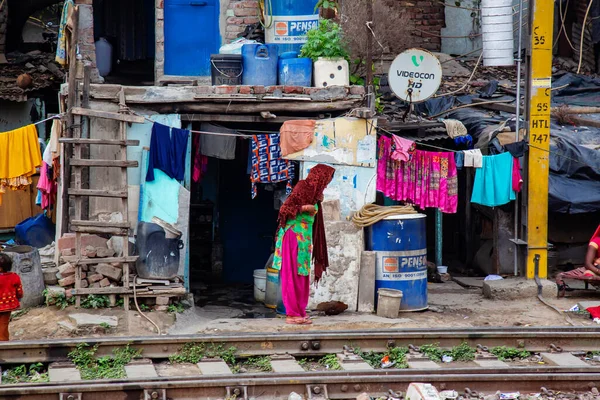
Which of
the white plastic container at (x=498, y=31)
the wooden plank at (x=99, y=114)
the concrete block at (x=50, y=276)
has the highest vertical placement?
the white plastic container at (x=498, y=31)

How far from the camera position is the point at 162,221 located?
41.5 ft

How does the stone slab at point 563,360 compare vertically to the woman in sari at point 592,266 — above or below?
below

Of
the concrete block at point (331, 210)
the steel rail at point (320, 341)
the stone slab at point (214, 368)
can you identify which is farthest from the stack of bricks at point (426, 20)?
the stone slab at point (214, 368)

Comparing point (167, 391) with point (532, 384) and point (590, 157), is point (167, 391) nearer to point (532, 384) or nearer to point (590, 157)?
point (532, 384)

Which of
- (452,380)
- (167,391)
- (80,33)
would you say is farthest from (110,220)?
(452,380)

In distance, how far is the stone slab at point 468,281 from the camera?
49.8 ft

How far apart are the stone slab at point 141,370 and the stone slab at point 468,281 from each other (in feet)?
24.8

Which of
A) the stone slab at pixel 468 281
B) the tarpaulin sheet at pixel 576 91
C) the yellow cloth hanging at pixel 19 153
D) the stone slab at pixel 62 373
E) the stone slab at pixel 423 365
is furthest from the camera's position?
the tarpaulin sheet at pixel 576 91

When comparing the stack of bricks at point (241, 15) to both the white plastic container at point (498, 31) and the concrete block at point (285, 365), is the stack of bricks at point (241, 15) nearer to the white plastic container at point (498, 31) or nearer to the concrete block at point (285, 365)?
the white plastic container at point (498, 31)

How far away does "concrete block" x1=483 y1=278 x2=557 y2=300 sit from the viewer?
529 inches

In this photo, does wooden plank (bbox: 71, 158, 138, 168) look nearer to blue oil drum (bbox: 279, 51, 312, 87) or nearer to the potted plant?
blue oil drum (bbox: 279, 51, 312, 87)

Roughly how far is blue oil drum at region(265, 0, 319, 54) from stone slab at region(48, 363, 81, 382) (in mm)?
6862

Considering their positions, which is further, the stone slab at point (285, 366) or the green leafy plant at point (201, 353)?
the green leafy plant at point (201, 353)

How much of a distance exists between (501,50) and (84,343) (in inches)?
340
